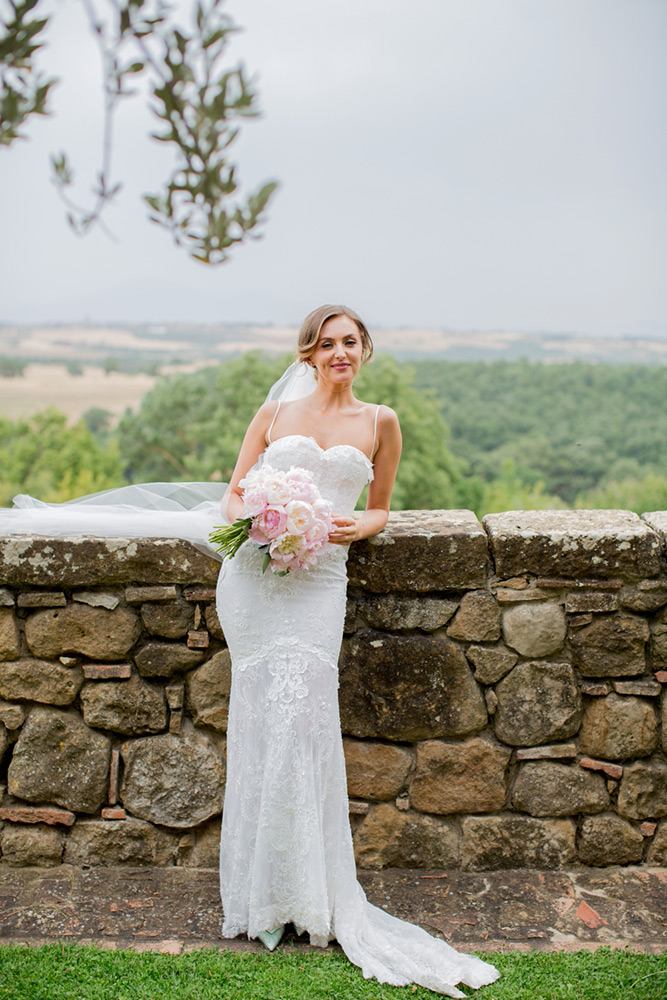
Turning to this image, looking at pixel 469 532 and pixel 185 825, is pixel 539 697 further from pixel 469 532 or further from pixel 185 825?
pixel 185 825

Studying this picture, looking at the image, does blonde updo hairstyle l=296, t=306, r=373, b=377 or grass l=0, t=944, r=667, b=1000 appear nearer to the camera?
grass l=0, t=944, r=667, b=1000

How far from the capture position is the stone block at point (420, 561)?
9.89ft

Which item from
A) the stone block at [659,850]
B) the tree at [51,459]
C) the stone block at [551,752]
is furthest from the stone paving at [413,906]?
the tree at [51,459]

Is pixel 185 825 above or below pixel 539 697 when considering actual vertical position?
below

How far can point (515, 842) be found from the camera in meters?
3.12

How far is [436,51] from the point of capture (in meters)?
42.4

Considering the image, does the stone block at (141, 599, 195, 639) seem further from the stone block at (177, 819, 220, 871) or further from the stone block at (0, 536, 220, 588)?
the stone block at (177, 819, 220, 871)

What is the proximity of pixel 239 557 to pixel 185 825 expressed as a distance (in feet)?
3.49

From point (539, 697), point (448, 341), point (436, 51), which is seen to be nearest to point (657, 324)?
point (448, 341)

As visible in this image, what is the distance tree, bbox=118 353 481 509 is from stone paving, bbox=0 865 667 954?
1920cm

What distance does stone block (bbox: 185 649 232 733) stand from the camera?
123 inches

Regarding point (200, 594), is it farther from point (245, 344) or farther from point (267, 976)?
point (245, 344)

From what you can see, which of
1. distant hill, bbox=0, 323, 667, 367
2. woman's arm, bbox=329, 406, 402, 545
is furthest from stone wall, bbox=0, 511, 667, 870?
distant hill, bbox=0, 323, 667, 367

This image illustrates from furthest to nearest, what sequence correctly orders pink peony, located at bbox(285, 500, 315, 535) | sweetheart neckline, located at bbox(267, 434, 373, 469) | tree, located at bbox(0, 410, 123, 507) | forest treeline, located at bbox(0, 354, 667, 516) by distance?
tree, located at bbox(0, 410, 123, 507), forest treeline, located at bbox(0, 354, 667, 516), sweetheart neckline, located at bbox(267, 434, 373, 469), pink peony, located at bbox(285, 500, 315, 535)
